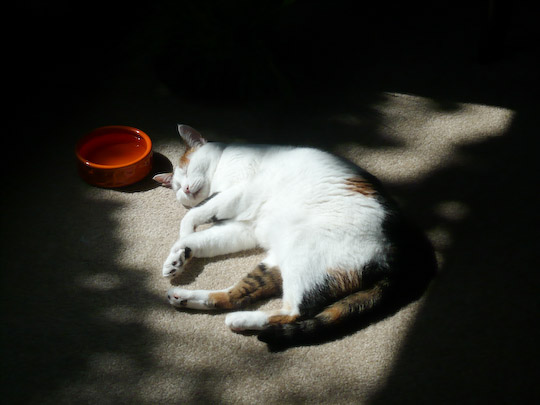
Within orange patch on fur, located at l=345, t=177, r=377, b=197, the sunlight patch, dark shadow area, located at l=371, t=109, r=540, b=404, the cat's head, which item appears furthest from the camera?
the sunlight patch

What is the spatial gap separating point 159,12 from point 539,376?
2.36 meters

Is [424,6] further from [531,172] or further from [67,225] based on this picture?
[67,225]

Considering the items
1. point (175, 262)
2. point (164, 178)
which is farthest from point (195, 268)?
point (164, 178)

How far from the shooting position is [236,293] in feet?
5.54

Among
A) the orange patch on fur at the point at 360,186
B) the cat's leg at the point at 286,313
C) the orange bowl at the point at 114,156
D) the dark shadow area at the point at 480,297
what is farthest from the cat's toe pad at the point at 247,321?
the orange bowl at the point at 114,156

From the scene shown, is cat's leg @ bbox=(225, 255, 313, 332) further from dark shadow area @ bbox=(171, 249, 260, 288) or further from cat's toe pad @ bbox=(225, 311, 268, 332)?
dark shadow area @ bbox=(171, 249, 260, 288)

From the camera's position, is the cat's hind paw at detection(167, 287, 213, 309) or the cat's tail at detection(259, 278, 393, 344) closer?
the cat's tail at detection(259, 278, 393, 344)

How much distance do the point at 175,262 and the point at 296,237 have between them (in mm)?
432

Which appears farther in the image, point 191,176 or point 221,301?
point 191,176

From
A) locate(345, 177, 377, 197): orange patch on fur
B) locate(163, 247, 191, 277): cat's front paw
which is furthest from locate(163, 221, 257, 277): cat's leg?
locate(345, 177, 377, 197): orange patch on fur

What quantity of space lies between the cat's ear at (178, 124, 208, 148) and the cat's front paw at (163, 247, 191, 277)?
20.9 inches

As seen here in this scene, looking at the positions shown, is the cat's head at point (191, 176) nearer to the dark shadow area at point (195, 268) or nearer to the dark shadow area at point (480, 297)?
the dark shadow area at point (195, 268)

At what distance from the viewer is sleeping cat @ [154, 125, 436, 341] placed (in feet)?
5.19

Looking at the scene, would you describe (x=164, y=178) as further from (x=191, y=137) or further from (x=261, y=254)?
(x=261, y=254)
